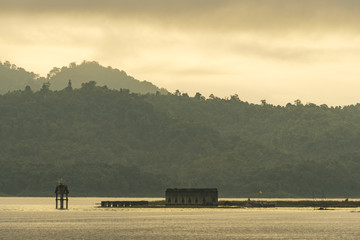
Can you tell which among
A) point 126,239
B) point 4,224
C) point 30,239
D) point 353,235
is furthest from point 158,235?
point 4,224

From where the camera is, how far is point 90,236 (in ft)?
497

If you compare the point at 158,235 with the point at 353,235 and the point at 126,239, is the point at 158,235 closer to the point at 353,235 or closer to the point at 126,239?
the point at 126,239

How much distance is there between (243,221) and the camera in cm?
19675

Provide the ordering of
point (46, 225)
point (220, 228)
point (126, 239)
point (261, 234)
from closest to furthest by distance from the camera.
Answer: point (126, 239), point (261, 234), point (220, 228), point (46, 225)

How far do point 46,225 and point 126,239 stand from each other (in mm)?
44047

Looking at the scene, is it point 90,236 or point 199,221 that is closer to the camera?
point 90,236

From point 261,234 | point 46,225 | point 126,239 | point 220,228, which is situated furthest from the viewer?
point 46,225

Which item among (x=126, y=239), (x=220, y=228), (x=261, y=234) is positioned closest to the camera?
(x=126, y=239)

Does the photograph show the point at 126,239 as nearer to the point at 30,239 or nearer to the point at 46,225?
the point at 30,239

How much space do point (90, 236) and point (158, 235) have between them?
11.3 meters

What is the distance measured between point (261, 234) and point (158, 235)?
17.9 metres

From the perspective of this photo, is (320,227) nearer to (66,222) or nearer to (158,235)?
(158,235)

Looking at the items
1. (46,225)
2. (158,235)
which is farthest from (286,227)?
(46,225)

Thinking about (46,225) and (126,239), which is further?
(46,225)
